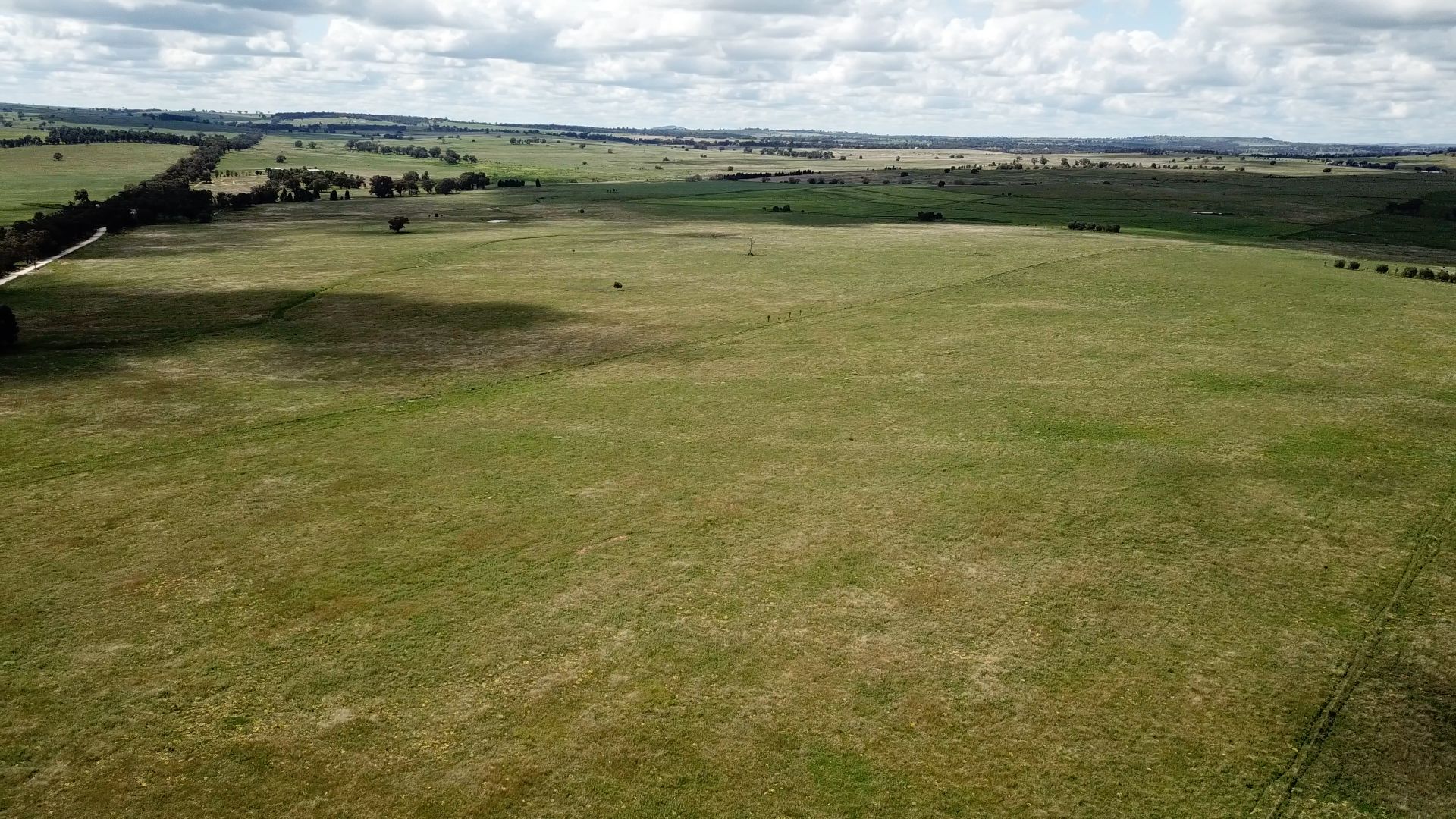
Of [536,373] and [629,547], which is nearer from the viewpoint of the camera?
[629,547]

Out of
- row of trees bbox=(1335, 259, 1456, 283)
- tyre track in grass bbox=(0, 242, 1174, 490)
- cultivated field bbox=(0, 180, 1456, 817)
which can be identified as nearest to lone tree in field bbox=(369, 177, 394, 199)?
cultivated field bbox=(0, 180, 1456, 817)

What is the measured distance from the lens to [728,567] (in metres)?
29.6

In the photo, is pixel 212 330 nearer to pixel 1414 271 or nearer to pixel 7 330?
pixel 7 330

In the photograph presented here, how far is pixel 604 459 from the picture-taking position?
39094 mm

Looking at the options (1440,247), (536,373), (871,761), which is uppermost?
(1440,247)

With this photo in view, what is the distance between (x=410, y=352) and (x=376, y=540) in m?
29.5

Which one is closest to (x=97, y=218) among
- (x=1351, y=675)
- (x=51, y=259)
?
(x=51, y=259)

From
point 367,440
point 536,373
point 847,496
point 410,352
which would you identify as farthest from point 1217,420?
point 410,352

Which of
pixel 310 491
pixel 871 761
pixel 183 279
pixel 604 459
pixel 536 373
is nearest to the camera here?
pixel 871 761

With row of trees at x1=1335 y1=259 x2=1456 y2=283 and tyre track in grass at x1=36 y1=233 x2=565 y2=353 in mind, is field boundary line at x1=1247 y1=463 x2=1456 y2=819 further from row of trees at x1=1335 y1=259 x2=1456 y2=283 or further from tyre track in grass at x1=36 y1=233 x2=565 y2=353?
row of trees at x1=1335 y1=259 x2=1456 y2=283

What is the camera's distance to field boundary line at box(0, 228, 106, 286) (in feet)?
271

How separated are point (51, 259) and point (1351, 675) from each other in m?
118

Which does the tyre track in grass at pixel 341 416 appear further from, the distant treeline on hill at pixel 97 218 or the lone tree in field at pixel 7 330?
the distant treeline on hill at pixel 97 218

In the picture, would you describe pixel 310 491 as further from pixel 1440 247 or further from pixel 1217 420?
pixel 1440 247
